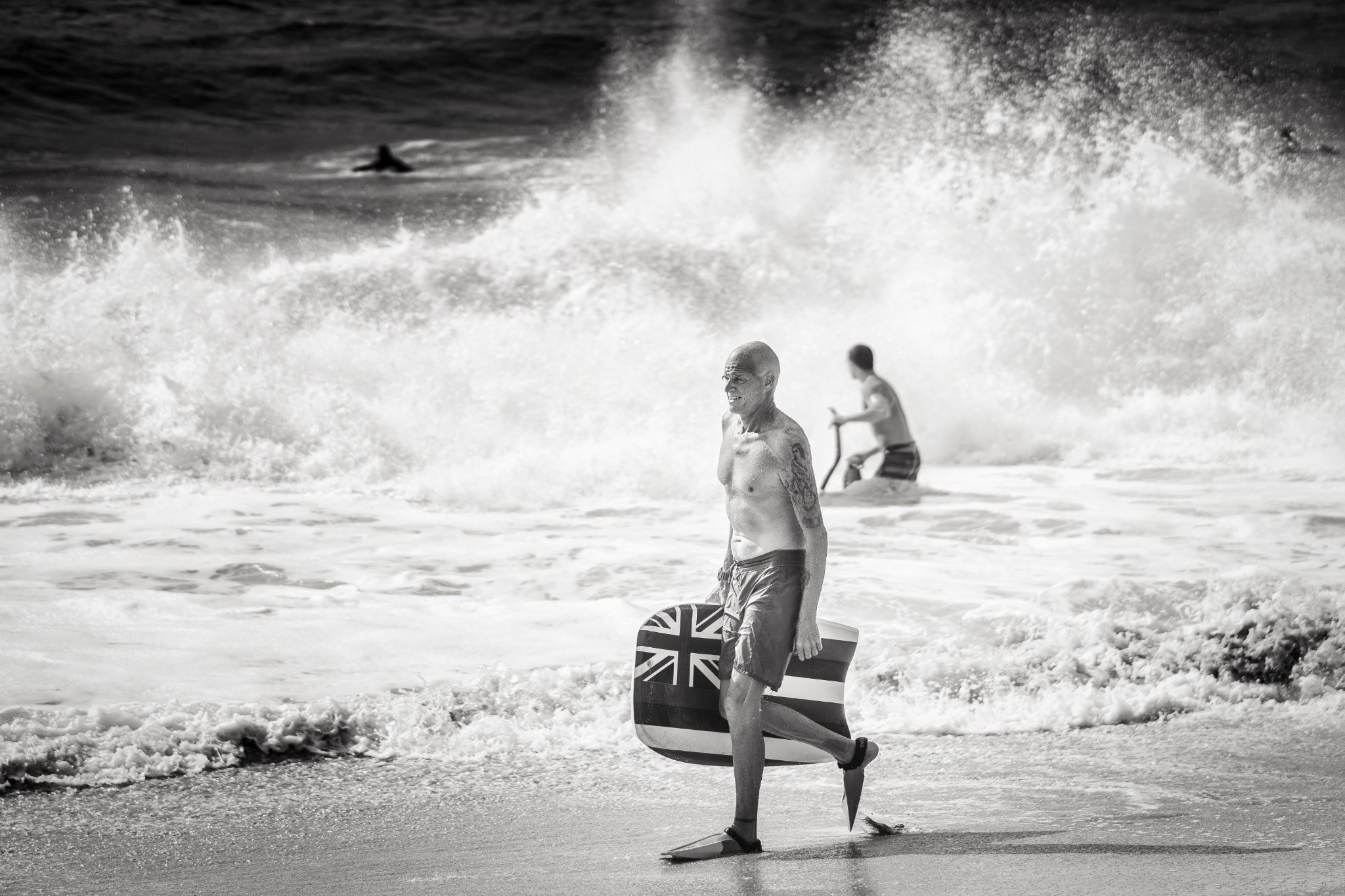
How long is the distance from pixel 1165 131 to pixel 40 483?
55.8 ft

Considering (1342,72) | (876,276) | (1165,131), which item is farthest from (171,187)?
(1342,72)

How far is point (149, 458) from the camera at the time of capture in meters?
12.4

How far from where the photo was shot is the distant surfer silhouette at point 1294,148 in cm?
2155

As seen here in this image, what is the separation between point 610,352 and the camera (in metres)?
15.1

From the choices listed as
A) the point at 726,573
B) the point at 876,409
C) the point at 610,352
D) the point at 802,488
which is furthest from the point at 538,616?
the point at 610,352

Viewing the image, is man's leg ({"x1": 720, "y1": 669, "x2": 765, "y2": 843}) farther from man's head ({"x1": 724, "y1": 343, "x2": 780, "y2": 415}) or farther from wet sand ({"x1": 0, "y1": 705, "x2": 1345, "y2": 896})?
man's head ({"x1": 724, "y1": 343, "x2": 780, "y2": 415})

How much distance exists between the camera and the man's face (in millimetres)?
4039

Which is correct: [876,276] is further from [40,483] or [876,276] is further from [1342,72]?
[1342,72]

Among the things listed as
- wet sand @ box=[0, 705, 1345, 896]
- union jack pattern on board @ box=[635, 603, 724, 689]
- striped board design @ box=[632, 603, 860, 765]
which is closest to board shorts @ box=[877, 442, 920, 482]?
wet sand @ box=[0, 705, 1345, 896]

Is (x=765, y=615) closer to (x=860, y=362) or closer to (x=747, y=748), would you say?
(x=747, y=748)

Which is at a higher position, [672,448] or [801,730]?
[672,448]

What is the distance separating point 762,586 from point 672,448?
8929mm

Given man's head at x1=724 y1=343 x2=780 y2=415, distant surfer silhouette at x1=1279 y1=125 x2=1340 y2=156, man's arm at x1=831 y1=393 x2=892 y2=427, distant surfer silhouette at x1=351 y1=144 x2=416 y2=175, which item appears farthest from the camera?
distant surfer silhouette at x1=351 y1=144 x2=416 y2=175

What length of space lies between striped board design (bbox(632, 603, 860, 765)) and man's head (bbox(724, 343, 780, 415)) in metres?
0.66
